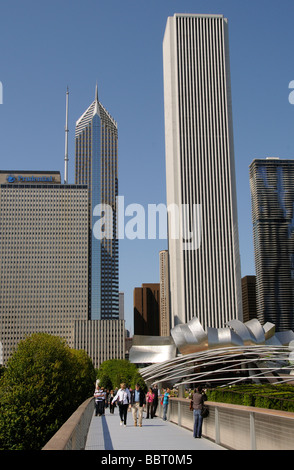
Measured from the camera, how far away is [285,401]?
1193cm

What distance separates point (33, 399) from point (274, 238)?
546 ft

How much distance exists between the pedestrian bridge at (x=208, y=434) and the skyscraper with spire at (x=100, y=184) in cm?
14969

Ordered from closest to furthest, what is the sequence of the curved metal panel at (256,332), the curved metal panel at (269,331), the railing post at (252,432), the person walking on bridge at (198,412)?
the railing post at (252,432)
the person walking on bridge at (198,412)
the curved metal panel at (256,332)
the curved metal panel at (269,331)

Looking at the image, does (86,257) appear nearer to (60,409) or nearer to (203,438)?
(60,409)

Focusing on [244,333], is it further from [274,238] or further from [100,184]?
[274,238]

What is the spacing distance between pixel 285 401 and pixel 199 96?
11253 centimetres

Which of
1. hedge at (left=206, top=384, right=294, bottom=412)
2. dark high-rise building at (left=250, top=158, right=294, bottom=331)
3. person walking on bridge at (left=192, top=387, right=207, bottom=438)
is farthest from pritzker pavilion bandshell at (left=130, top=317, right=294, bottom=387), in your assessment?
dark high-rise building at (left=250, top=158, right=294, bottom=331)

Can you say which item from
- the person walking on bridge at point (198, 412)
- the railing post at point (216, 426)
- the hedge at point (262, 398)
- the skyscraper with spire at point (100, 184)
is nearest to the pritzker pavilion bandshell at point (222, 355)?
the hedge at point (262, 398)

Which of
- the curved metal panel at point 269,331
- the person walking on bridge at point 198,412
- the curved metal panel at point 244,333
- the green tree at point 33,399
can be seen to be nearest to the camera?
the person walking on bridge at point 198,412

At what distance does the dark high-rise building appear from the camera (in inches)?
7269

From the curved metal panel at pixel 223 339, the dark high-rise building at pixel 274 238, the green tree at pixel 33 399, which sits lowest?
the green tree at pixel 33 399

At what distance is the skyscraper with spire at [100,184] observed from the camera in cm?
16675

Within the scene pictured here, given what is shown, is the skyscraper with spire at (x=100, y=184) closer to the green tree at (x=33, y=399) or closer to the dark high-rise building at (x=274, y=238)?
the dark high-rise building at (x=274, y=238)
